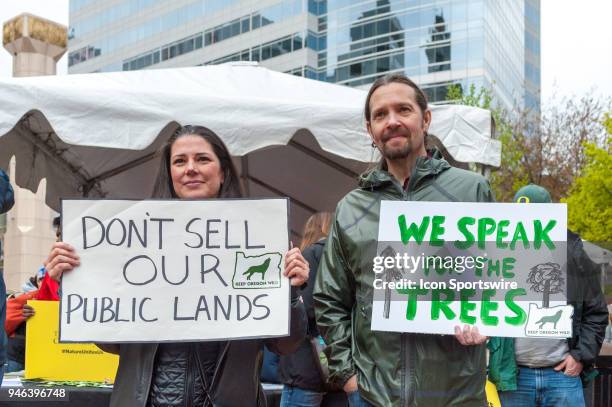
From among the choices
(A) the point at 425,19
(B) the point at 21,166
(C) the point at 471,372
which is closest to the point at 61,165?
(B) the point at 21,166

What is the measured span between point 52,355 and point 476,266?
255 centimetres

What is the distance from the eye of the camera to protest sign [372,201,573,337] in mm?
2438

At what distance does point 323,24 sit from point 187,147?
191ft

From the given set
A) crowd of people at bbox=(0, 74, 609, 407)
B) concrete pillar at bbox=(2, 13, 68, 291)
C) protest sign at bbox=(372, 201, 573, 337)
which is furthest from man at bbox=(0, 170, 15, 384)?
concrete pillar at bbox=(2, 13, 68, 291)

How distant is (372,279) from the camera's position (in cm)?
245

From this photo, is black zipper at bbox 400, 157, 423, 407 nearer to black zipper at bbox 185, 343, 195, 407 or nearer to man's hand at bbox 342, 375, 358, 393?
man's hand at bbox 342, 375, 358, 393

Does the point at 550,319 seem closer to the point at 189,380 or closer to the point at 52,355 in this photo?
the point at 189,380

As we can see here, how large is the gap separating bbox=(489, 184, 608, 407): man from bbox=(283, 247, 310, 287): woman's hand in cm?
172

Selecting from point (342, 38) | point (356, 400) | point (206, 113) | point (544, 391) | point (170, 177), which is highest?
point (342, 38)

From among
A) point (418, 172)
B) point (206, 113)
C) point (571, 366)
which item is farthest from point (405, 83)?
point (571, 366)

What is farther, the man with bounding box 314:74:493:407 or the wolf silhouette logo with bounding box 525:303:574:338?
the wolf silhouette logo with bounding box 525:303:574:338

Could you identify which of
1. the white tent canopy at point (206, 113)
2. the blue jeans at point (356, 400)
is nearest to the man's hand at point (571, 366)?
the white tent canopy at point (206, 113)

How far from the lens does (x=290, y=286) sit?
2623mm

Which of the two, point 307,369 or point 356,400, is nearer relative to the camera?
point 356,400
